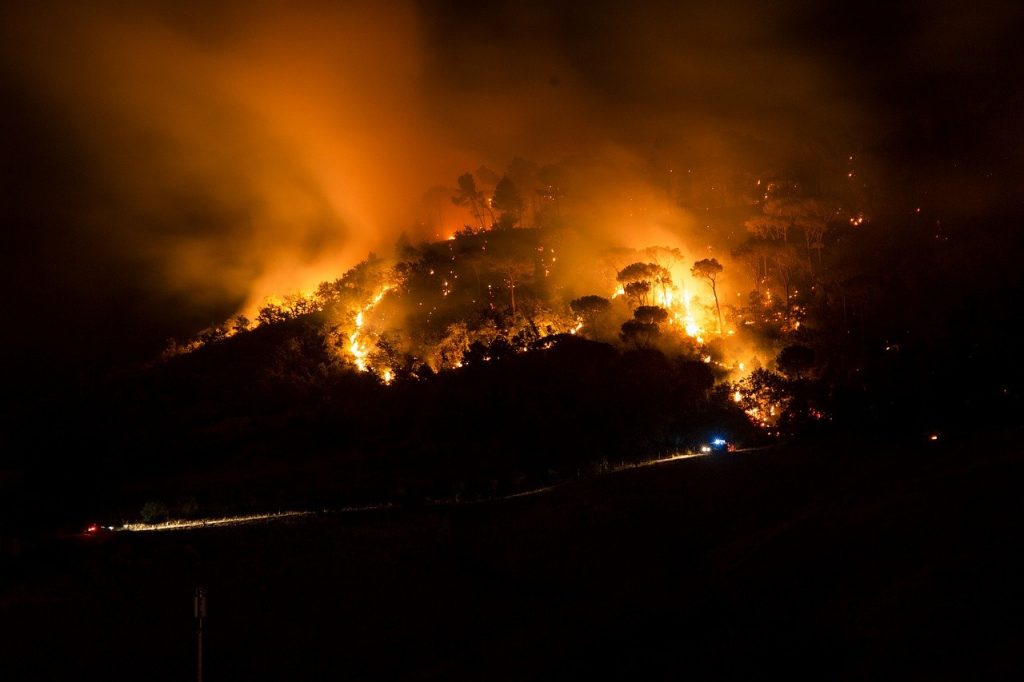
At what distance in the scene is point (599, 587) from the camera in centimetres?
1156

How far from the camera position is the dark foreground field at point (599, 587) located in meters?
6.32

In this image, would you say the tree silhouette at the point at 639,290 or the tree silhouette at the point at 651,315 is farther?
the tree silhouette at the point at 639,290

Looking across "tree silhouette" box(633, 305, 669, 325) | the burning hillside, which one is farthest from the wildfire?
"tree silhouette" box(633, 305, 669, 325)

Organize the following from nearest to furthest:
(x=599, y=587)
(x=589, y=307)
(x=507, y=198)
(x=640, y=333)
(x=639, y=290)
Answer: (x=599, y=587) < (x=640, y=333) < (x=589, y=307) < (x=639, y=290) < (x=507, y=198)


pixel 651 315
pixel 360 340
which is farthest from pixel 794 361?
pixel 360 340

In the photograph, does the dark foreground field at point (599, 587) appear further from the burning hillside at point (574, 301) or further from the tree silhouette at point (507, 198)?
the tree silhouette at point (507, 198)

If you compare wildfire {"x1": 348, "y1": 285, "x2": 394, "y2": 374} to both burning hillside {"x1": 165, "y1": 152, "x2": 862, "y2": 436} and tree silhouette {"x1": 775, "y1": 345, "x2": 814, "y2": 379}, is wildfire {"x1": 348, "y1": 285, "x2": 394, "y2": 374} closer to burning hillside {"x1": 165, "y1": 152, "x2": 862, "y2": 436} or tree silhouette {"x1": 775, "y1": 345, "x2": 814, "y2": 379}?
burning hillside {"x1": 165, "y1": 152, "x2": 862, "y2": 436}

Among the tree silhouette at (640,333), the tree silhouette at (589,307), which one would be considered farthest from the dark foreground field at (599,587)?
the tree silhouette at (589,307)

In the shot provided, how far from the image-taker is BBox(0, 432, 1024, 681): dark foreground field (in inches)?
249

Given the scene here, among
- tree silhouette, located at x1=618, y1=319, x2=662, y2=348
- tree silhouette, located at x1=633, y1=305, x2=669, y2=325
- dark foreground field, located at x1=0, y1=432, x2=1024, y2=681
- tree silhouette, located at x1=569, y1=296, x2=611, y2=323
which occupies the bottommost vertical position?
dark foreground field, located at x1=0, y1=432, x2=1024, y2=681

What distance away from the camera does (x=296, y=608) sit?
38.4ft

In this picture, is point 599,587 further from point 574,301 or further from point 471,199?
point 471,199

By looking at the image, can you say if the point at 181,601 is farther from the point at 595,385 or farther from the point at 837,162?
the point at 837,162

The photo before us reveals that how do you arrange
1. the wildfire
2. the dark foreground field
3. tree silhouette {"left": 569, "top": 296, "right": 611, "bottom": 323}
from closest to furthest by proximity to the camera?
the dark foreground field
tree silhouette {"left": 569, "top": 296, "right": 611, "bottom": 323}
the wildfire
